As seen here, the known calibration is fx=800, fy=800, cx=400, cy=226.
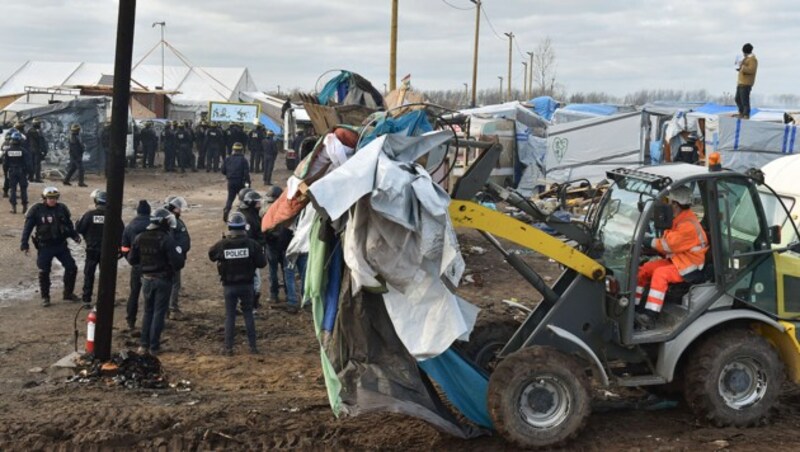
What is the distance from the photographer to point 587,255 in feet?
23.3

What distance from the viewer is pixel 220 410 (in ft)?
23.9

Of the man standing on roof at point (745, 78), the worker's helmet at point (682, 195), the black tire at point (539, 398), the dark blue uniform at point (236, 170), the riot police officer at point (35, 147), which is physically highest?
the man standing on roof at point (745, 78)

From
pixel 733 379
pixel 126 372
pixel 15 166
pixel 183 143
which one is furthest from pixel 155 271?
pixel 183 143

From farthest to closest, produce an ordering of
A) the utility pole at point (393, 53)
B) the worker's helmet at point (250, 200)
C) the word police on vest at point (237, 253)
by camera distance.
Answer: the utility pole at point (393, 53) < the worker's helmet at point (250, 200) < the word police on vest at point (237, 253)

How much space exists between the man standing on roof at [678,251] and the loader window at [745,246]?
0.23 m

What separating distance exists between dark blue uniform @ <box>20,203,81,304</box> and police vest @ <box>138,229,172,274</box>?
2592 mm

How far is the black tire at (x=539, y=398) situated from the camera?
6266 mm

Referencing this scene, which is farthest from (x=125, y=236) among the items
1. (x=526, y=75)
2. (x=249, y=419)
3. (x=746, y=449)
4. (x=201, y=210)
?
(x=526, y=75)

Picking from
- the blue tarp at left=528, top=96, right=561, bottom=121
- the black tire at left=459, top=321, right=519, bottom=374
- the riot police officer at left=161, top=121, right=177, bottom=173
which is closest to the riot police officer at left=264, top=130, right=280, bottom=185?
the riot police officer at left=161, top=121, right=177, bottom=173

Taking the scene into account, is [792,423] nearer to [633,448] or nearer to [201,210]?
[633,448]

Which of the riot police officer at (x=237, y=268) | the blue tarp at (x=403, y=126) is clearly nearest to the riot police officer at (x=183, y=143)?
the riot police officer at (x=237, y=268)

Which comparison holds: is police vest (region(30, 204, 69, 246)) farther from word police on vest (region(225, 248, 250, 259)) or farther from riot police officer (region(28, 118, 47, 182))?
riot police officer (region(28, 118, 47, 182))

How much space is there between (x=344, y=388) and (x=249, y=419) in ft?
4.58

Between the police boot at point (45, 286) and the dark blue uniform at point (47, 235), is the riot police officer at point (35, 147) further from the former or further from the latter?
the police boot at point (45, 286)
